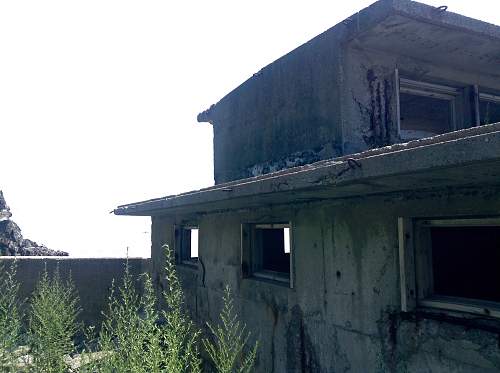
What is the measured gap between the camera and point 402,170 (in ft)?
7.90

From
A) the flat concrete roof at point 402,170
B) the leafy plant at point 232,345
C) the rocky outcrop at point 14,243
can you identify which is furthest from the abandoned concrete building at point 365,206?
the rocky outcrop at point 14,243

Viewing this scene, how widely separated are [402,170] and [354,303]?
1891 millimetres

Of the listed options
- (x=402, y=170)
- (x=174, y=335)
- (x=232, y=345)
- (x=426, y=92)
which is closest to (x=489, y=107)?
(x=426, y=92)

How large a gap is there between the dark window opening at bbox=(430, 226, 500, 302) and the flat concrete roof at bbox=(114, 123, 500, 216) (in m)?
1.85

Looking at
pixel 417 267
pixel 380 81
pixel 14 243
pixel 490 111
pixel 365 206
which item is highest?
pixel 380 81

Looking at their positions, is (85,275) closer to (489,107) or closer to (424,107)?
(424,107)

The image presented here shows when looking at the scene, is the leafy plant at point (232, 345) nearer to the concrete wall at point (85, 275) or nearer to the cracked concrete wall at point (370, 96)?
the cracked concrete wall at point (370, 96)

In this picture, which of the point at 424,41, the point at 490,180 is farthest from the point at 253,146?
the point at 490,180

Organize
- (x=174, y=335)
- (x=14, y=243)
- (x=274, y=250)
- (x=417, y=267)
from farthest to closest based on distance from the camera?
(x=14, y=243)
(x=274, y=250)
(x=417, y=267)
(x=174, y=335)

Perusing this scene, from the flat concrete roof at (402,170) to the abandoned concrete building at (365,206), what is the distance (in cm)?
1

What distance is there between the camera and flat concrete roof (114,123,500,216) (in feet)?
6.77

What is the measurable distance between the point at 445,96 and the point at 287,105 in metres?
2.34

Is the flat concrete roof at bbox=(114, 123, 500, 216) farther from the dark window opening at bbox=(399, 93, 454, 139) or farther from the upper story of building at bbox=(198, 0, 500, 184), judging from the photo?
the dark window opening at bbox=(399, 93, 454, 139)

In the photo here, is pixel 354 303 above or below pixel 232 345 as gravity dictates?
above
